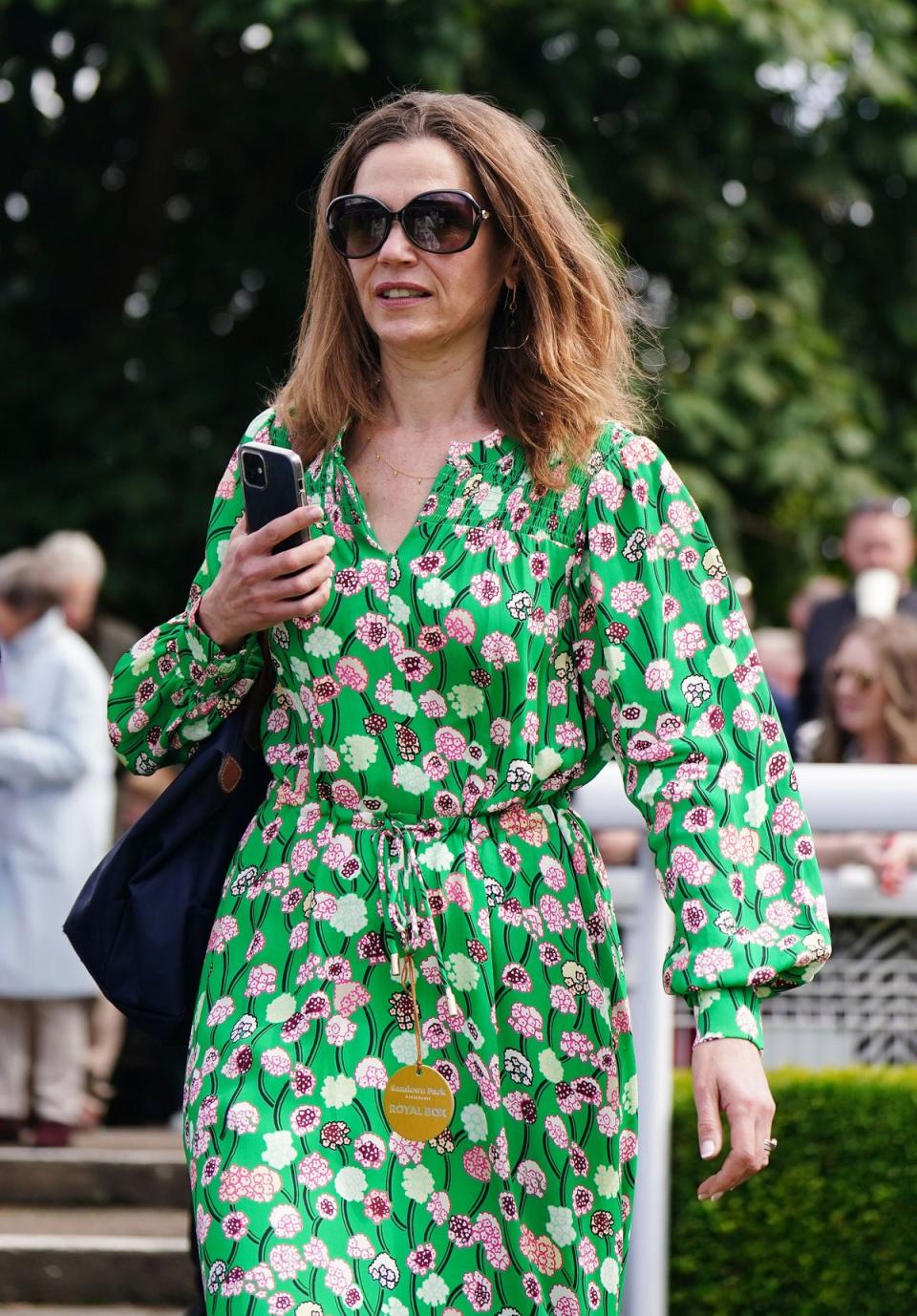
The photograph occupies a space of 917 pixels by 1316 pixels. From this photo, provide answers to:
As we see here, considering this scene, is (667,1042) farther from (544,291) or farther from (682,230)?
(682,230)

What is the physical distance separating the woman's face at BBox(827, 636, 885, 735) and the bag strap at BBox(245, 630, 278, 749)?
9.87 feet

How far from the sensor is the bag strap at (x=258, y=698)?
9.07ft

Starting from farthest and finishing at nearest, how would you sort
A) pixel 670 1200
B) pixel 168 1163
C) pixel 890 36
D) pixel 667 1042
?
pixel 890 36 < pixel 168 1163 < pixel 670 1200 < pixel 667 1042

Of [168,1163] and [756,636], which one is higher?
[756,636]

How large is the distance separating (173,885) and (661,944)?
1234mm

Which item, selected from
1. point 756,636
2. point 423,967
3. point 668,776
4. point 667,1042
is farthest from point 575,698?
point 756,636

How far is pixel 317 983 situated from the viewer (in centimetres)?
251

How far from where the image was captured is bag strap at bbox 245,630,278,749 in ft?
9.07

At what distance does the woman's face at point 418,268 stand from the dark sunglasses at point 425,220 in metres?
0.01

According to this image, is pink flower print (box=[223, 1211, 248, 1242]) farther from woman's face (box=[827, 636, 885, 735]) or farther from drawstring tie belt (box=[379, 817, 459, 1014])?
woman's face (box=[827, 636, 885, 735])

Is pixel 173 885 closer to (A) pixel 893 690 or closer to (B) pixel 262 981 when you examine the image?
(B) pixel 262 981

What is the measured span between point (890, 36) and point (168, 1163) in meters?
5.47

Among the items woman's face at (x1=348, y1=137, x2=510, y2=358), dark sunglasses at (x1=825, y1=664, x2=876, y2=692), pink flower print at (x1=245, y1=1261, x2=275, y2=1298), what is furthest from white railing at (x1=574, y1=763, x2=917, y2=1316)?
dark sunglasses at (x1=825, y1=664, x2=876, y2=692)

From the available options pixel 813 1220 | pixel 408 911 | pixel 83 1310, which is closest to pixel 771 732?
pixel 408 911
